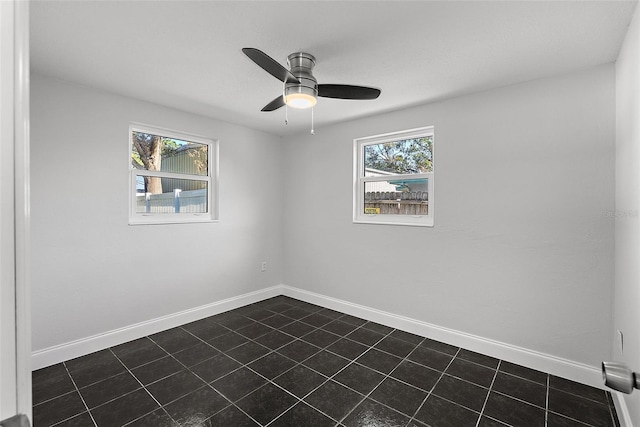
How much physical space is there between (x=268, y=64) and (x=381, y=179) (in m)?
2.18

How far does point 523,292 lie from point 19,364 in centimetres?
311

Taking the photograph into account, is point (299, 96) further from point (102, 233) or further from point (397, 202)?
point (102, 233)

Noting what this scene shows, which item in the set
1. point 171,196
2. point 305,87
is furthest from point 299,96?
point 171,196

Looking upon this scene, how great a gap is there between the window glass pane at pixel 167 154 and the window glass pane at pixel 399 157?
2.09m

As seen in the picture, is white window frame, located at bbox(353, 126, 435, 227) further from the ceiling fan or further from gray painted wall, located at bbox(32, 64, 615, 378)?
the ceiling fan

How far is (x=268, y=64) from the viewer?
1.80 m

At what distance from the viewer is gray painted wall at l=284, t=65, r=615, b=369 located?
2.30 metres

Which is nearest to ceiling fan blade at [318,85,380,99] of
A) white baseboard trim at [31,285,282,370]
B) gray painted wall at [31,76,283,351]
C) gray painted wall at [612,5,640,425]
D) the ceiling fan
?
the ceiling fan

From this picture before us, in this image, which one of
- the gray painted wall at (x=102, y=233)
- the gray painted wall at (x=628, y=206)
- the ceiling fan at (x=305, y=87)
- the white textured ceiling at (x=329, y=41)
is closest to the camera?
the gray painted wall at (x=628, y=206)

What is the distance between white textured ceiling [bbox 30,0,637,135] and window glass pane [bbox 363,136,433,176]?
0.65 meters

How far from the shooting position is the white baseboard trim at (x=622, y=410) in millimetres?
1768

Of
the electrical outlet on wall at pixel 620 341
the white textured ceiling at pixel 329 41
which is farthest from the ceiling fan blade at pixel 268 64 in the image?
the electrical outlet on wall at pixel 620 341

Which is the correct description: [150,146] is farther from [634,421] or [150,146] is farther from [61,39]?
[634,421]

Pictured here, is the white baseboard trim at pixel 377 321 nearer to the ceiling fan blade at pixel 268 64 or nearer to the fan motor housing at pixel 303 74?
the fan motor housing at pixel 303 74
